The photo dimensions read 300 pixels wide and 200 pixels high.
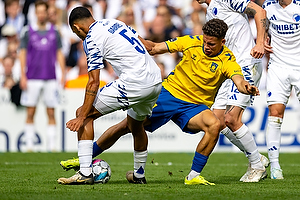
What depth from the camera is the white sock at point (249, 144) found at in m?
7.14

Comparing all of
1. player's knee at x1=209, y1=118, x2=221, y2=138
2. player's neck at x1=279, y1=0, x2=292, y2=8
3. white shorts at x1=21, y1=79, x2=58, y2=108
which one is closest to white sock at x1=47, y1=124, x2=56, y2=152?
white shorts at x1=21, y1=79, x2=58, y2=108

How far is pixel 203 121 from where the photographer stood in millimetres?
6402

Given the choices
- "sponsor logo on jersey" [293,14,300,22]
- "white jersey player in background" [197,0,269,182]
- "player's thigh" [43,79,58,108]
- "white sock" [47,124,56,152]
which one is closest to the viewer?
"white jersey player in background" [197,0,269,182]

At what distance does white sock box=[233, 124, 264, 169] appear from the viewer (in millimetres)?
7145

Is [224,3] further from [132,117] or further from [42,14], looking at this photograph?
[42,14]

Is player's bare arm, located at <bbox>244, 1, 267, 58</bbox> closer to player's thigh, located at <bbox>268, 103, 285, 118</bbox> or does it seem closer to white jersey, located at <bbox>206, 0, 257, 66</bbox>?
white jersey, located at <bbox>206, 0, 257, 66</bbox>

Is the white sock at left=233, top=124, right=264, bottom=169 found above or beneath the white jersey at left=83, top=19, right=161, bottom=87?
beneath

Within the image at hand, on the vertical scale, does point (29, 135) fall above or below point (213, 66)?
below

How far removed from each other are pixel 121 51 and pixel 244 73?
6.75ft

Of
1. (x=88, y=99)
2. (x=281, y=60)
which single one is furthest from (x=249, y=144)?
(x=88, y=99)

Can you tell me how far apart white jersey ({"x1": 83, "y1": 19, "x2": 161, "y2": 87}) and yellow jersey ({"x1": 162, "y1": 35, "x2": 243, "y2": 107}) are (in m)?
0.48

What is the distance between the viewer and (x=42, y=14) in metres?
12.7

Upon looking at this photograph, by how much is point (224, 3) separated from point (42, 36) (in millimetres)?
6381

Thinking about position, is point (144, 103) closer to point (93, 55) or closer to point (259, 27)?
point (93, 55)
